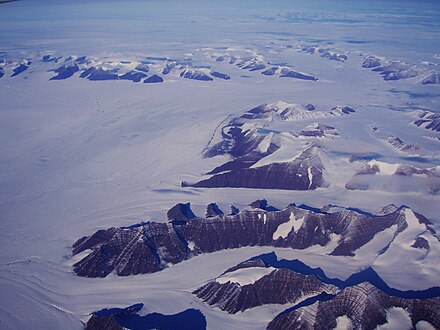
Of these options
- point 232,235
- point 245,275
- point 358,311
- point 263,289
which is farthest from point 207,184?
point 358,311

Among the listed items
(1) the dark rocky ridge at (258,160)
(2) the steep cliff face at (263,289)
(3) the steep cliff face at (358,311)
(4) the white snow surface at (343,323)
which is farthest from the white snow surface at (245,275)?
(1) the dark rocky ridge at (258,160)

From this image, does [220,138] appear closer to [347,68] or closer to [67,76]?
[67,76]

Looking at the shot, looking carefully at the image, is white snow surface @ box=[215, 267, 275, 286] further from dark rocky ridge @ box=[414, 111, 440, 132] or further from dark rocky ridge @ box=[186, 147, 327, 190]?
dark rocky ridge @ box=[414, 111, 440, 132]

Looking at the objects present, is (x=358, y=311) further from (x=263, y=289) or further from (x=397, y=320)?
(x=263, y=289)

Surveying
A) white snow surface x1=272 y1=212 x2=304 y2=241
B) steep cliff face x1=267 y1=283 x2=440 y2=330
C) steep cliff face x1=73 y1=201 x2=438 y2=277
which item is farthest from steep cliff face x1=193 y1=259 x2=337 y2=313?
white snow surface x1=272 y1=212 x2=304 y2=241

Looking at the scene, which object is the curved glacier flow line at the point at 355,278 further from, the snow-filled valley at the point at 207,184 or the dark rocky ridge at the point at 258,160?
the dark rocky ridge at the point at 258,160

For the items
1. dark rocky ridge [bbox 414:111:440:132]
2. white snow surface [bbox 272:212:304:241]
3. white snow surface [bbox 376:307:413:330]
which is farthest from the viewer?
dark rocky ridge [bbox 414:111:440:132]
